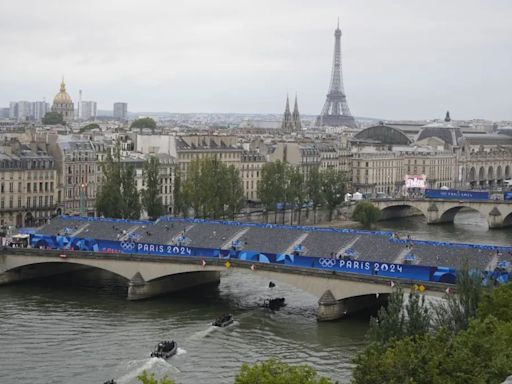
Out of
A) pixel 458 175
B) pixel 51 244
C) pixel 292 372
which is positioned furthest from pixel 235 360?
pixel 458 175

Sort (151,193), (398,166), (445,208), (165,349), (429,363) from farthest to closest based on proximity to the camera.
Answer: (398,166) → (445,208) → (151,193) → (165,349) → (429,363)

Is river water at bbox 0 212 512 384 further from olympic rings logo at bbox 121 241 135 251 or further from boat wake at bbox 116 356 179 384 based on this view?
olympic rings logo at bbox 121 241 135 251

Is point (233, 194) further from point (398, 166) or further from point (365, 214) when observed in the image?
point (398, 166)

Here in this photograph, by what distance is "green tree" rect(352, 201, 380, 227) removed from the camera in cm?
9600

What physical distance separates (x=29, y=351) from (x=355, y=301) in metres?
16.1

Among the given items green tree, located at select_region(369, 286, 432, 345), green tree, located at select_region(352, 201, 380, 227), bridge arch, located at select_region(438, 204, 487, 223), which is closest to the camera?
green tree, located at select_region(369, 286, 432, 345)

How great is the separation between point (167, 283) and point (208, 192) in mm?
23259

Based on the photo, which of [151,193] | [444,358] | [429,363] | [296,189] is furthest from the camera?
[296,189]

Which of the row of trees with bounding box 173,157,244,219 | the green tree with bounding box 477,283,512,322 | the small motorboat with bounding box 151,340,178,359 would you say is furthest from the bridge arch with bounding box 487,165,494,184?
the green tree with bounding box 477,283,512,322

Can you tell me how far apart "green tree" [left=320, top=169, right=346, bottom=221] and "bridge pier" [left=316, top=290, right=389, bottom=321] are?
4217cm

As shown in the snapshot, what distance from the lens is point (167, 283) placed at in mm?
58250

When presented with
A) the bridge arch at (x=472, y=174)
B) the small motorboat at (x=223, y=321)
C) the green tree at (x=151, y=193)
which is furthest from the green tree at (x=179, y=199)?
the bridge arch at (x=472, y=174)

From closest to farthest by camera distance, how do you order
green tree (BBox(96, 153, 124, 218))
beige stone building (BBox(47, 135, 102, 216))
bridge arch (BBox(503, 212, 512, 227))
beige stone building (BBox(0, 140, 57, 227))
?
green tree (BBox(96, 153, 124, 218)) → beige stone building (BBox(0, 140, 57, 227)) → beige stone building (BBox(47, 135, 102, 216)) → bridge arch (BBox(503, 212, 512, 227))

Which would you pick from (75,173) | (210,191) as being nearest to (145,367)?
(210,191)
